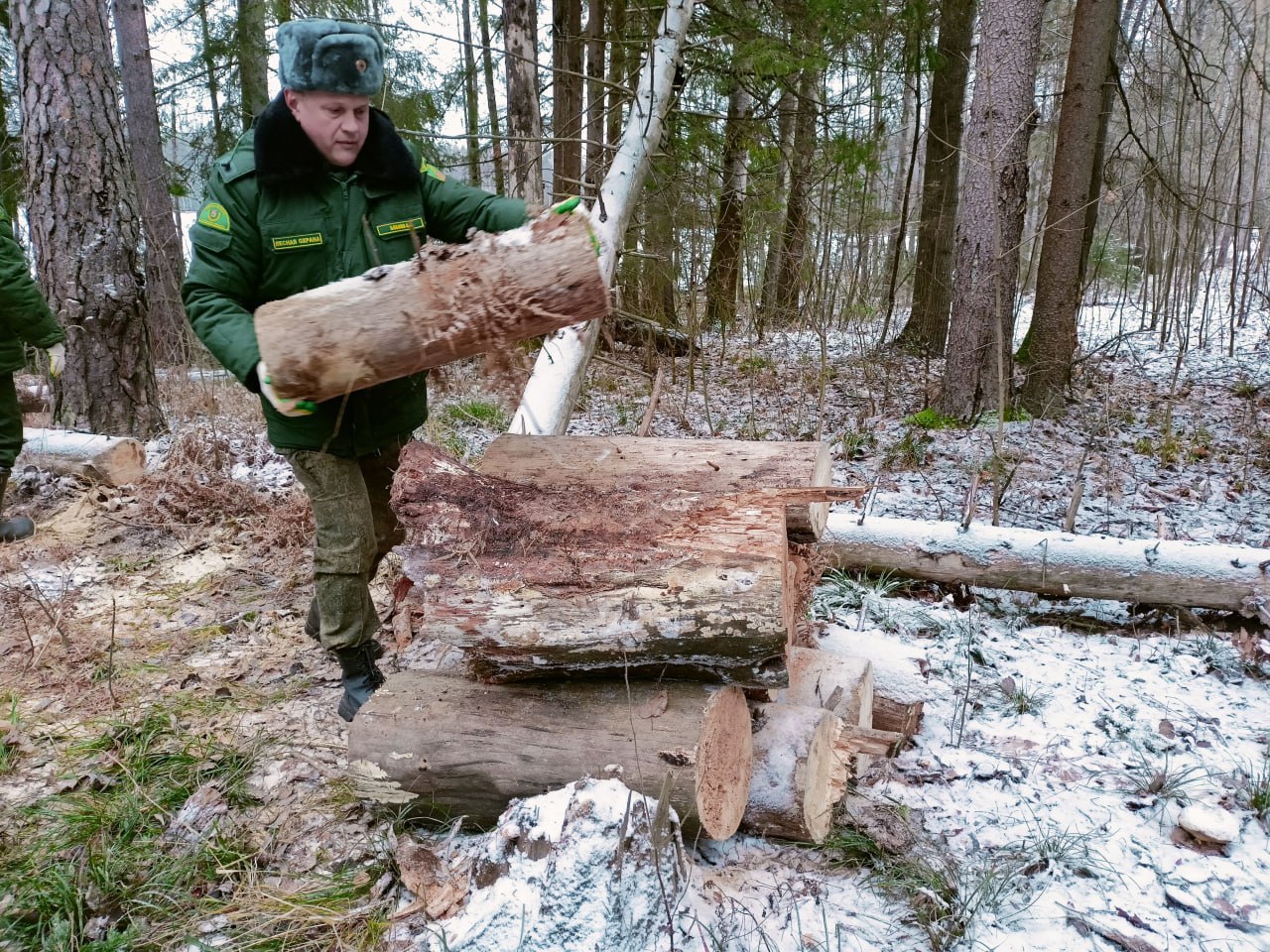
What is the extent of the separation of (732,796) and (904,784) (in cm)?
79

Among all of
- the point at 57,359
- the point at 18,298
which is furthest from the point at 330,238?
the point at 57,359

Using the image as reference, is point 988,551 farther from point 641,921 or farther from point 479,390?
point 479,390

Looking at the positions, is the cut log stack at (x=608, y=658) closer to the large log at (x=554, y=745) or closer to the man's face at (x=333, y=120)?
the large log at (x=554, y=745)

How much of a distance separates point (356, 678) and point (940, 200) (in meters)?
8.67

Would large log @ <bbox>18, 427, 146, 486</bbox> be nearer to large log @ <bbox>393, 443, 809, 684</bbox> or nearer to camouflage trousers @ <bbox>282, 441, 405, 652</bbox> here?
camouflage trousers @ <bbox>282, 441, 405, 652</bbox>

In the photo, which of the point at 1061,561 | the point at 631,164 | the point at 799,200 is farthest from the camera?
the point at 799,200

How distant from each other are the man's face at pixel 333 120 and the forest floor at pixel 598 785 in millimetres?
859

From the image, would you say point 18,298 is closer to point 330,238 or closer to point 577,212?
point 330,238

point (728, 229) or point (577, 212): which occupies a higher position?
point (728, 229)

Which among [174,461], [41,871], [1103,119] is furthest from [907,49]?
[41,871]

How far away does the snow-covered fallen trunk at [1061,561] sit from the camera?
3484mm

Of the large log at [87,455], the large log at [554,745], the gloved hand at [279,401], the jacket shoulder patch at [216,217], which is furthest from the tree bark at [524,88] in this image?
the large log at [554,745]

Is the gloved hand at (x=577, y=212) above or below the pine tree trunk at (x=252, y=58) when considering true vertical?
below

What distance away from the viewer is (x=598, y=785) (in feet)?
6.94
